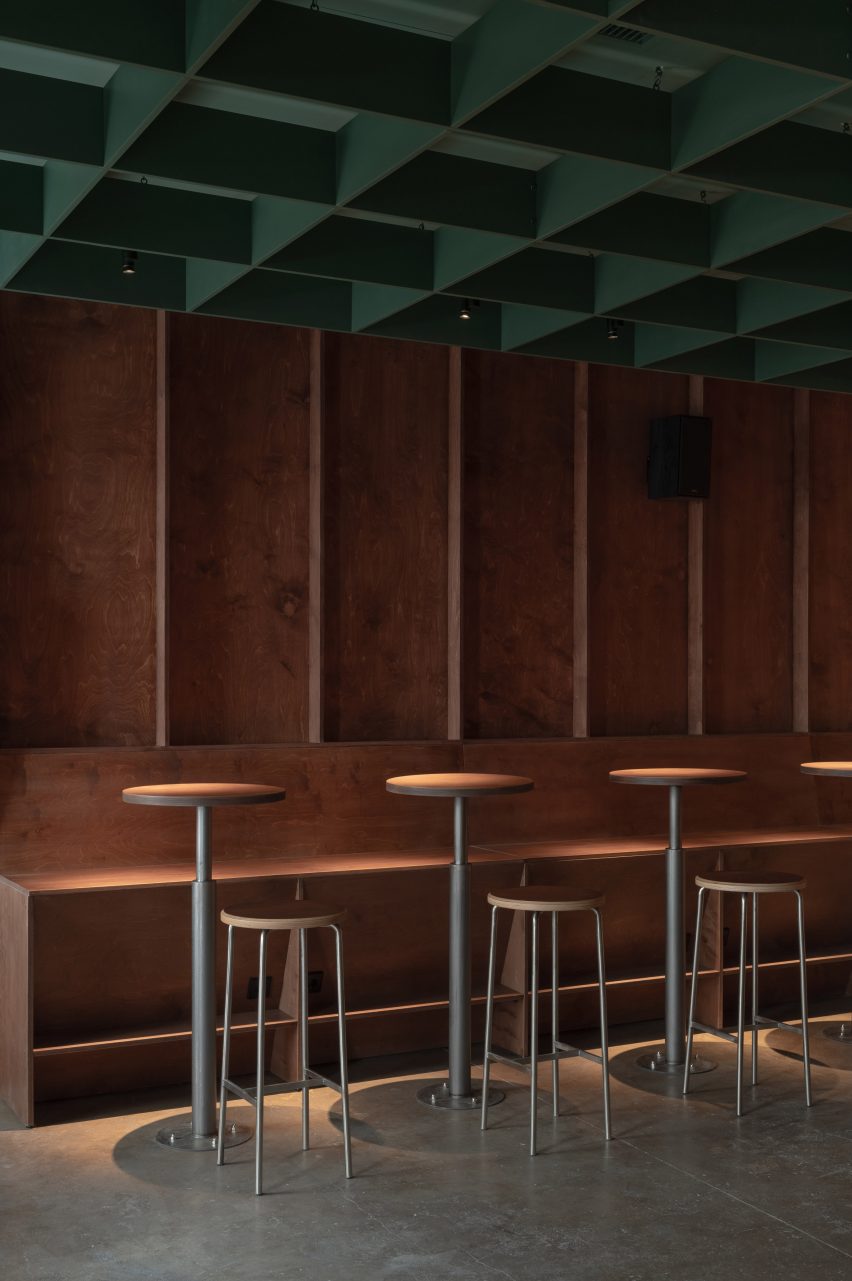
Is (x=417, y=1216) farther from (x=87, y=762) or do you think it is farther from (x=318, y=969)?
(x=87, y=762)

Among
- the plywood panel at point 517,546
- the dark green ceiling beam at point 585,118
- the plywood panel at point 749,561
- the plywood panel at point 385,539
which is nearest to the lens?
the dark green ceiling beam at point 585,118

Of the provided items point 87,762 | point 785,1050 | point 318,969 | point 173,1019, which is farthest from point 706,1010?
point 87,762

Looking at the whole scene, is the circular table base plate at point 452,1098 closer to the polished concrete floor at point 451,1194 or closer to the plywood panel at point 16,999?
the polished concrete floor at point 451,1194

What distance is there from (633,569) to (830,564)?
122 cm

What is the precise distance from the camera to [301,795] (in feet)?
17.3

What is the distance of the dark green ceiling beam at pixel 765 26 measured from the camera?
2645 millimetres

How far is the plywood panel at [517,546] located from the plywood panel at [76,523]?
151cm

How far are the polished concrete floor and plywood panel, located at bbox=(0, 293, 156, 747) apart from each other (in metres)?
1.49

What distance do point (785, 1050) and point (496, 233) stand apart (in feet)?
11.3

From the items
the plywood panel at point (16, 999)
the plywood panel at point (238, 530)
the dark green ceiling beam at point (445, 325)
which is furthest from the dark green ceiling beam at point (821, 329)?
the plywood panel at point (16, 999)

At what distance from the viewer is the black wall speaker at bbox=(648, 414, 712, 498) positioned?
6.19 meters

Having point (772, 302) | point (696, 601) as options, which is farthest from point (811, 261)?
point (696, 601)

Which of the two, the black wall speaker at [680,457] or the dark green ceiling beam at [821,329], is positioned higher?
the dark green ceiling beam at [821,329]

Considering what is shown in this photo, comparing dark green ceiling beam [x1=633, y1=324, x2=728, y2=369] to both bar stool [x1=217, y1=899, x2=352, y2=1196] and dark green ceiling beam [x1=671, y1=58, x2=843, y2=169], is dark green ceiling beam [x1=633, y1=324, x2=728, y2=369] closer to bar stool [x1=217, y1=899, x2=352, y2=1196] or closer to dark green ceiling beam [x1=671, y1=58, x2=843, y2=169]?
dark green ceiling beam [x1=671, y1=58, x2=843, y2=169]
